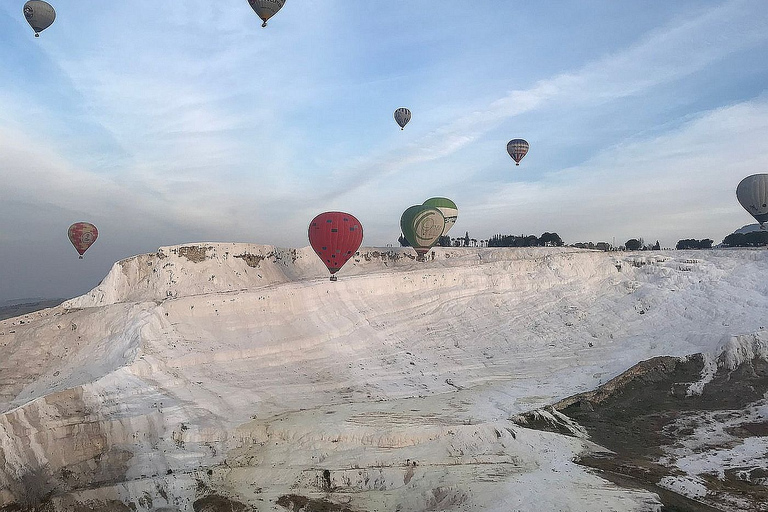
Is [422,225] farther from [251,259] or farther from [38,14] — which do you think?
[38,14]

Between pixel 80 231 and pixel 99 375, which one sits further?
→ pixel 80 231

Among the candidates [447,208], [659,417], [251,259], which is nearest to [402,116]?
[447,208]

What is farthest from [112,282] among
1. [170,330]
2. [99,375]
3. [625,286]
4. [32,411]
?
[625,286]

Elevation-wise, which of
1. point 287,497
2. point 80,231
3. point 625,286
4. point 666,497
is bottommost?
point 666,497

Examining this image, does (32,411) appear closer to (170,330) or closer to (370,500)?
(170,330)

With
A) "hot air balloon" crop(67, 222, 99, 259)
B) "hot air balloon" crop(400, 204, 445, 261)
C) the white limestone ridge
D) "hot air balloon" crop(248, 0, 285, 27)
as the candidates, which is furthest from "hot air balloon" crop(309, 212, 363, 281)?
"hot air balloon" crop(67, 222, 99, 259)

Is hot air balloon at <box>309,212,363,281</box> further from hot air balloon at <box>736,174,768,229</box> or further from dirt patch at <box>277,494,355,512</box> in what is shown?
hot air balloon at <box>736,174,768,229</box>
